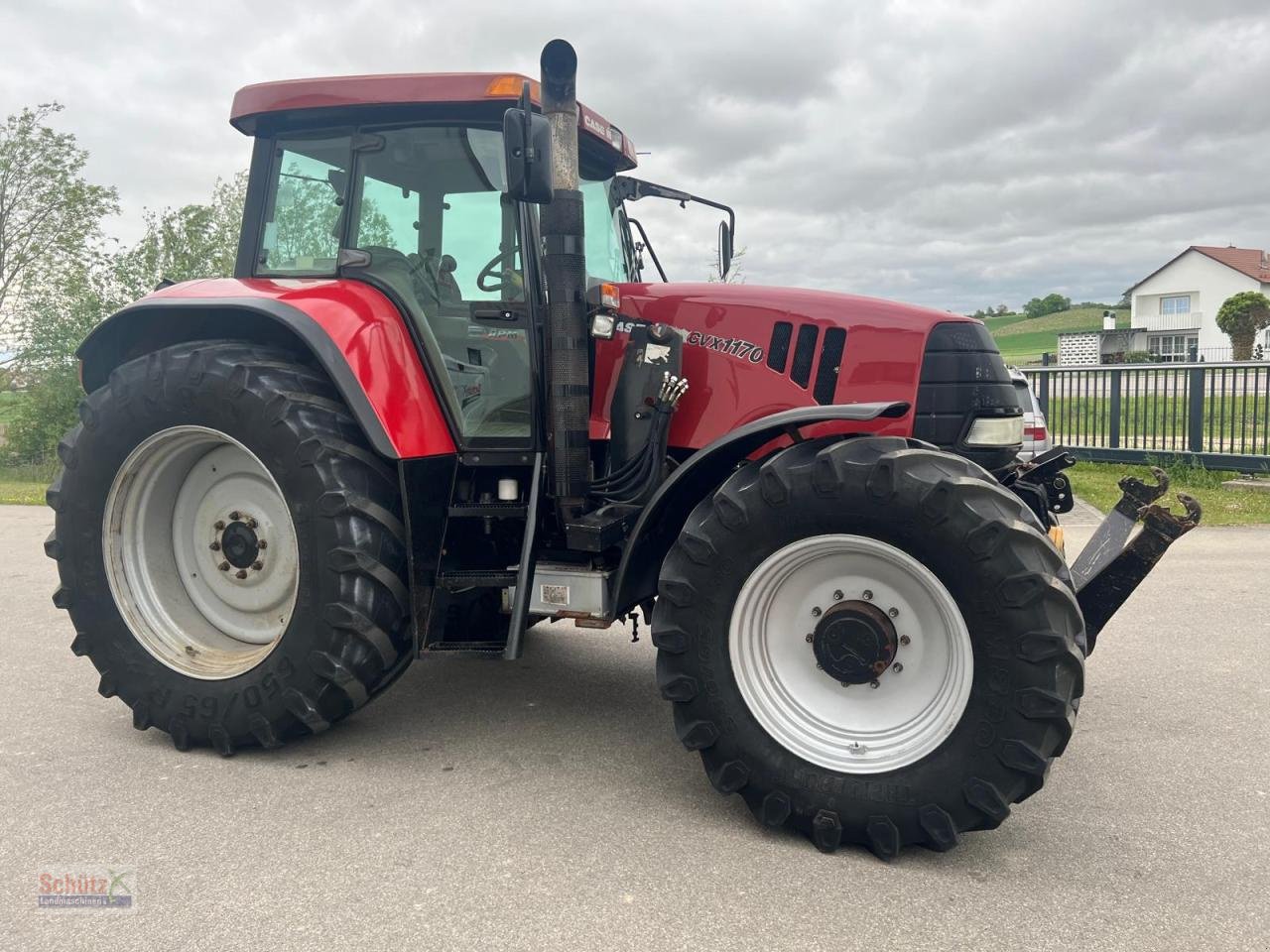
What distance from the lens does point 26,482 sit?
1622 centimetres

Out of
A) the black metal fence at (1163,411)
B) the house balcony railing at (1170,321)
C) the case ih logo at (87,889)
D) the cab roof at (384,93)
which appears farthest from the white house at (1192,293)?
the case ih logo at (87,889)

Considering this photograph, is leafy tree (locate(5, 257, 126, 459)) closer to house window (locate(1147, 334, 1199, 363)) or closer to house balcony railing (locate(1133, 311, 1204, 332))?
house window (locate(1147, 334, 1199, 363))

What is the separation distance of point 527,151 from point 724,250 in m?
1.89

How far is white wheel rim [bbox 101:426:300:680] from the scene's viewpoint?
12.5ft

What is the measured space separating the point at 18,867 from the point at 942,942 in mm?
2510

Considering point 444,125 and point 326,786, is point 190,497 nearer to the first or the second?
point 326,786

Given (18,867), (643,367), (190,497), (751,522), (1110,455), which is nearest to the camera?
(18,867)

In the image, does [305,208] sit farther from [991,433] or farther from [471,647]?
[991,433]

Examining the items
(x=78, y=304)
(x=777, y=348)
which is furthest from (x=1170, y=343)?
(x=777, y=348)

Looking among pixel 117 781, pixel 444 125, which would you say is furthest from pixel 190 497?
pixel 444 125

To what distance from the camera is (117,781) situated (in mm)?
3369

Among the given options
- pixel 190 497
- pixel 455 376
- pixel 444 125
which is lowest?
pixel 190 497

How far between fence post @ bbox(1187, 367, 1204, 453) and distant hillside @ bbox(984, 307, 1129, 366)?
49286 millimetres

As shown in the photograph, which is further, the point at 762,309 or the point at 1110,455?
the point at 1110,455
